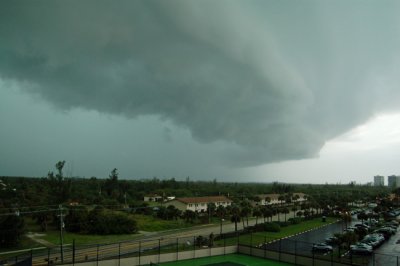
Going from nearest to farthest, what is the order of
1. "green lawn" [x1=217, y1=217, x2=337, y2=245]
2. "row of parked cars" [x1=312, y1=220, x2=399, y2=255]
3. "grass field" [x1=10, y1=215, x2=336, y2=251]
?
"row of parked cars" [x1=312, y1=220, x2=399, y2=255] < "green lawn" [x1=217, y1=217, x2=337, y2=245] < "grass field" [x1=10, y1=215, x2=336, y2=251]

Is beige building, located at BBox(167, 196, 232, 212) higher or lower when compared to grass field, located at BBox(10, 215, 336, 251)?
higher

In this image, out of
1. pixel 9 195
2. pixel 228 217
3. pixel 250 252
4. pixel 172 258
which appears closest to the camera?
pixel 172 258

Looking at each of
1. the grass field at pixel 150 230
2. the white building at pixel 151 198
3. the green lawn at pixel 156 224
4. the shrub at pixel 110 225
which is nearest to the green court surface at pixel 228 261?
the grass field at pixel 150 230

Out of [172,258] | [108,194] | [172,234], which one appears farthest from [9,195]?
[172,258]

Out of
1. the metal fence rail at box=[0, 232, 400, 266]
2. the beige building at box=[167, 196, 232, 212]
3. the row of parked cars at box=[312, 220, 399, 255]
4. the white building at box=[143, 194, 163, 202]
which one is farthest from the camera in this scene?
the white building at box=[143, 194, 163, 202]

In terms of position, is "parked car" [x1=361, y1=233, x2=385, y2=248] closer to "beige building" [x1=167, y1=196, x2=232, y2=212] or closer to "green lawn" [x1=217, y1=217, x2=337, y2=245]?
"green lawn" [x1=217, y1=217, x2=337, y2=245]

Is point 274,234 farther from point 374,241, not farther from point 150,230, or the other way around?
point 150,230

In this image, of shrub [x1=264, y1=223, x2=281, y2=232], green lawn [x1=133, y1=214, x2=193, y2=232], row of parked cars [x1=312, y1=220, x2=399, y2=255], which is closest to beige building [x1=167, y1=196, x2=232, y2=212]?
green lawn [x1=133, y1=214, x2=193, y2=232]

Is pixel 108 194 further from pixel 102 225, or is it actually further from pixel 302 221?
pixel 302 221
